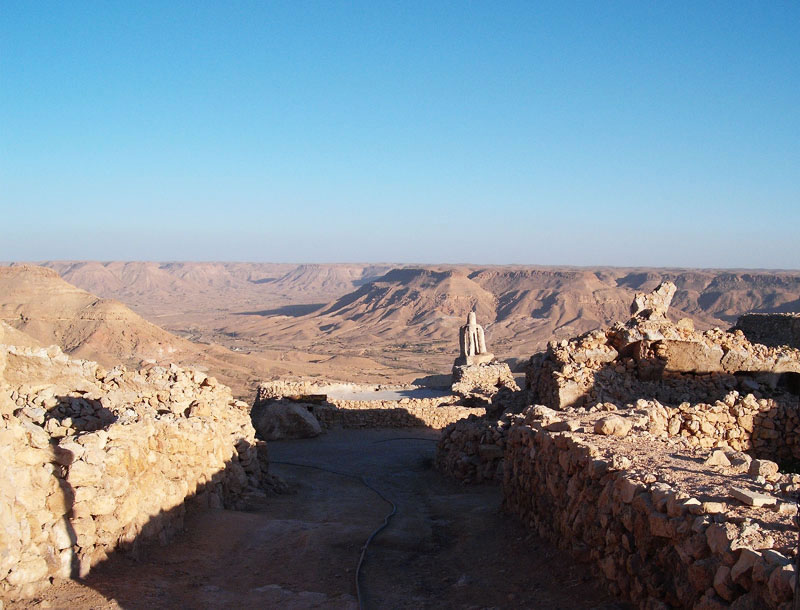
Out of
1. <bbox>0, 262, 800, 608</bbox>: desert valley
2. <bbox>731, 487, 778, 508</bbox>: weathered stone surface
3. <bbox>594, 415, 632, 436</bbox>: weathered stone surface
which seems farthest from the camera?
<bbox>594, 415, 632, 436</bbox>: weathered stone surface

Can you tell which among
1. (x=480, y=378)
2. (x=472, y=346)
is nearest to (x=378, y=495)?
(x=480, y=378)

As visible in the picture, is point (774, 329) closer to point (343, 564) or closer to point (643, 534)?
point (343, 564)

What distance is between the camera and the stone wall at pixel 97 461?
209 inches

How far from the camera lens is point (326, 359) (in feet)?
180

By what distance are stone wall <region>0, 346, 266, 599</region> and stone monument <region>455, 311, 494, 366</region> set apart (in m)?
16.3

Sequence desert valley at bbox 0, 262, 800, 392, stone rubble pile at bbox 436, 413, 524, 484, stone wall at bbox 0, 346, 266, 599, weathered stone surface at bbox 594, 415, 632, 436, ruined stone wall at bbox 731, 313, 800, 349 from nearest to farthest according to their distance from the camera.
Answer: stone wall at bbox 0, 346, 266, 599 → weathered stone surface at bbox 594, 415, 632, 436 → stone rubble pile at bbox 436, 413, 524, 484 → ruined stone wall at bbox 731, 313, 800, 349 → desert valley at bbox 0, 262, 800, 392

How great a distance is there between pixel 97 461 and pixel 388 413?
13.4m

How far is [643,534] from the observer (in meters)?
4.62

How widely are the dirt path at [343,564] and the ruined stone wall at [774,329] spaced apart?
975cm

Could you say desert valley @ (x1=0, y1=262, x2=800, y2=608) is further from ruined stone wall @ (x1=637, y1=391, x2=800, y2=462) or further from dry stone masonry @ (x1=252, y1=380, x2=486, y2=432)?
dry stone masonry @ (x1=252, y1=380, x2=486, y2=432)

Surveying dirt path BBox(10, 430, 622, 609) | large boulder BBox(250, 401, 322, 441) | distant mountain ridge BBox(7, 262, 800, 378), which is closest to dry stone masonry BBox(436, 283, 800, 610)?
dirt path BBox(10, 430, 622, 609)

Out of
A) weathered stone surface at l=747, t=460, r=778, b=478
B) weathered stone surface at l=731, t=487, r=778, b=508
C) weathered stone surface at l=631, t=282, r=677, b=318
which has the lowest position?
weathered stone surface at l=747, t=460, r=778, b=478

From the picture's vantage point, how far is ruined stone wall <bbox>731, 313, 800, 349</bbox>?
15.9m

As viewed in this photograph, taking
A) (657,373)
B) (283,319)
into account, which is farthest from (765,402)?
(283,319)
